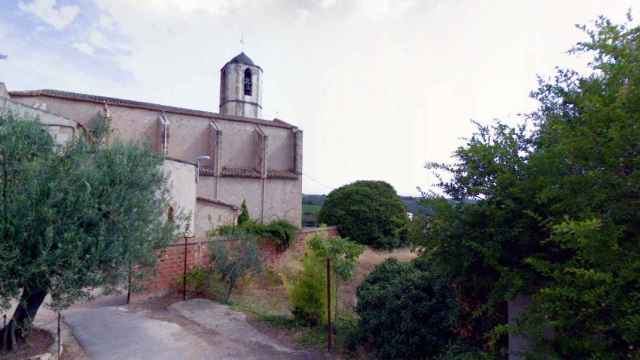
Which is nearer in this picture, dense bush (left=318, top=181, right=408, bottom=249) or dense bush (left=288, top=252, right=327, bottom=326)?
dense bush (left=288, top=252, right=327, bottom=326)

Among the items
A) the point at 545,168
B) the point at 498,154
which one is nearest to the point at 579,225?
the point at 545,168

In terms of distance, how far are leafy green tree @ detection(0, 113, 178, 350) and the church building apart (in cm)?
1468

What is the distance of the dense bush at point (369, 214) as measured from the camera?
19.7 m

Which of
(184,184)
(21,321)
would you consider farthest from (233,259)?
(184,184)

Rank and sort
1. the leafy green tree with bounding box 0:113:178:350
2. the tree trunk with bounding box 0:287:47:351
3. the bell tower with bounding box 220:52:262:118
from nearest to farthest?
the leafy green tree with bounding box 0:113:178:350 → the tree trunk with bounding box 0:287:47:351 → the bell tower with bounding box 220:52:262:118

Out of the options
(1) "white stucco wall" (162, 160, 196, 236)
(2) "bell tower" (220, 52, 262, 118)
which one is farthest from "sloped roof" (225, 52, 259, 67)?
(1) "white stucco wall" (162, 160, 196, 236)

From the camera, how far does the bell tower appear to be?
39.7 m

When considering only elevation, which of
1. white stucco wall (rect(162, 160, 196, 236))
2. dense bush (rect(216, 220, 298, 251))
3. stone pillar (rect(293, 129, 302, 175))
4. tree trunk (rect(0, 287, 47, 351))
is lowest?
tree trunk (rect(0, 287, 47, 351))

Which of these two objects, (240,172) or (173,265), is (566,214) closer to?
(173,265)

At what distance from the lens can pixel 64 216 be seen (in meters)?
5.34

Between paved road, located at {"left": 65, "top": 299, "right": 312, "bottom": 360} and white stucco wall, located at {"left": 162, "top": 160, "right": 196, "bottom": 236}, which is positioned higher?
white stucco wall, located at {"left": 162, "top": 160, "right": 196, "bottom": 236}

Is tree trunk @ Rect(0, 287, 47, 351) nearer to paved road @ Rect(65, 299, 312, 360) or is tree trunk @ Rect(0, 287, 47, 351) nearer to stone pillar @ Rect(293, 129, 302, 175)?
paved road @ Rect(65, 299, 312, 360)

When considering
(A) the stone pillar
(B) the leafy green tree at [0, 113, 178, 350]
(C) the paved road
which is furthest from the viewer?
(A) the stone pillar

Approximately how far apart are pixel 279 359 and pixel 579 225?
16.0 feet
